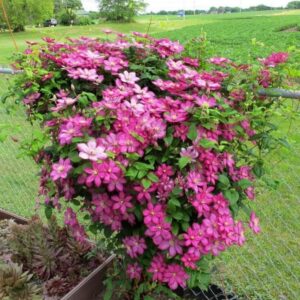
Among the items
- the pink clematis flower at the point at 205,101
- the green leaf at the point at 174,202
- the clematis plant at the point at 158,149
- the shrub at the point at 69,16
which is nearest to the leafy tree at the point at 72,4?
the shrub at the point at 69,16

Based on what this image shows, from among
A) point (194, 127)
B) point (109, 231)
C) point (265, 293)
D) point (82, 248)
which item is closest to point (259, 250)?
point (265, 293)

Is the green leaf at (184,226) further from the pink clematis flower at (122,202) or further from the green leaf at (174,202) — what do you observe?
the pink clematis flower at (122,202)

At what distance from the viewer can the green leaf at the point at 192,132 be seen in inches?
56.2

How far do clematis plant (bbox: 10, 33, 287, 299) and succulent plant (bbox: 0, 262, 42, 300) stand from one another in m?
0.67

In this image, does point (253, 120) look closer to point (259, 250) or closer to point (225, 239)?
point (225, 239)

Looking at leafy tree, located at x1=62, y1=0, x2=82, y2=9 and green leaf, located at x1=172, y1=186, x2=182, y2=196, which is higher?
leafy tree, located at x1=62, y1=0, x2=82, y2=9

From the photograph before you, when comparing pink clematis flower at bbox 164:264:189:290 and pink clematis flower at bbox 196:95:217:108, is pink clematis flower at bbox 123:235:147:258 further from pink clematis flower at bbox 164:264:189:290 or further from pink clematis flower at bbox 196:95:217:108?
pink clematis flower at bbox 196:95:217:108

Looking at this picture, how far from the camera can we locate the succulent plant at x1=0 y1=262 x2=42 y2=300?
2170 millimetres

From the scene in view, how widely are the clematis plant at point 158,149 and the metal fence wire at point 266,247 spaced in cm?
27

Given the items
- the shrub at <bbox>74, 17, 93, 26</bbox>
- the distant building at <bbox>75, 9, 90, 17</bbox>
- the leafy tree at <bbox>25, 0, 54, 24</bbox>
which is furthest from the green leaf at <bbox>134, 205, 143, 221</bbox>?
the leafy tree at <bbox>25, 0, 54, 24</bbox>

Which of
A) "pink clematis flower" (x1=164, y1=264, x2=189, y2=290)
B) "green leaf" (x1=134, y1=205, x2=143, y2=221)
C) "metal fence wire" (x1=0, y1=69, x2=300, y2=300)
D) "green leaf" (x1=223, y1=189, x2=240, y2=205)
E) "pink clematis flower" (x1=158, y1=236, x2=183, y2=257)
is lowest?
"metal fence wire" (x1=0, y1=69, x2=300, y2=300)

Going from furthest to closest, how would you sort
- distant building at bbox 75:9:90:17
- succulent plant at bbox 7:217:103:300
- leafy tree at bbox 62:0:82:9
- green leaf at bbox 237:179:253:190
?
1. distant building at bbox 75:9:90:17
2. leafy tree at bbox 62:0:82:9
3. succulent plant at bbox 7:217:103:300
4. green leaf at bbox 237:179:253:190

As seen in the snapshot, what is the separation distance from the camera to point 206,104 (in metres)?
1.44

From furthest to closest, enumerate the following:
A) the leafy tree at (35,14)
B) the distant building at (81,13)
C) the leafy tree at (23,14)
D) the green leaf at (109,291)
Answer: the leafy tree at (23,14)
the leafy tree at (35,14)
the distant building at (81,13)
the green leaf at (109,291)
